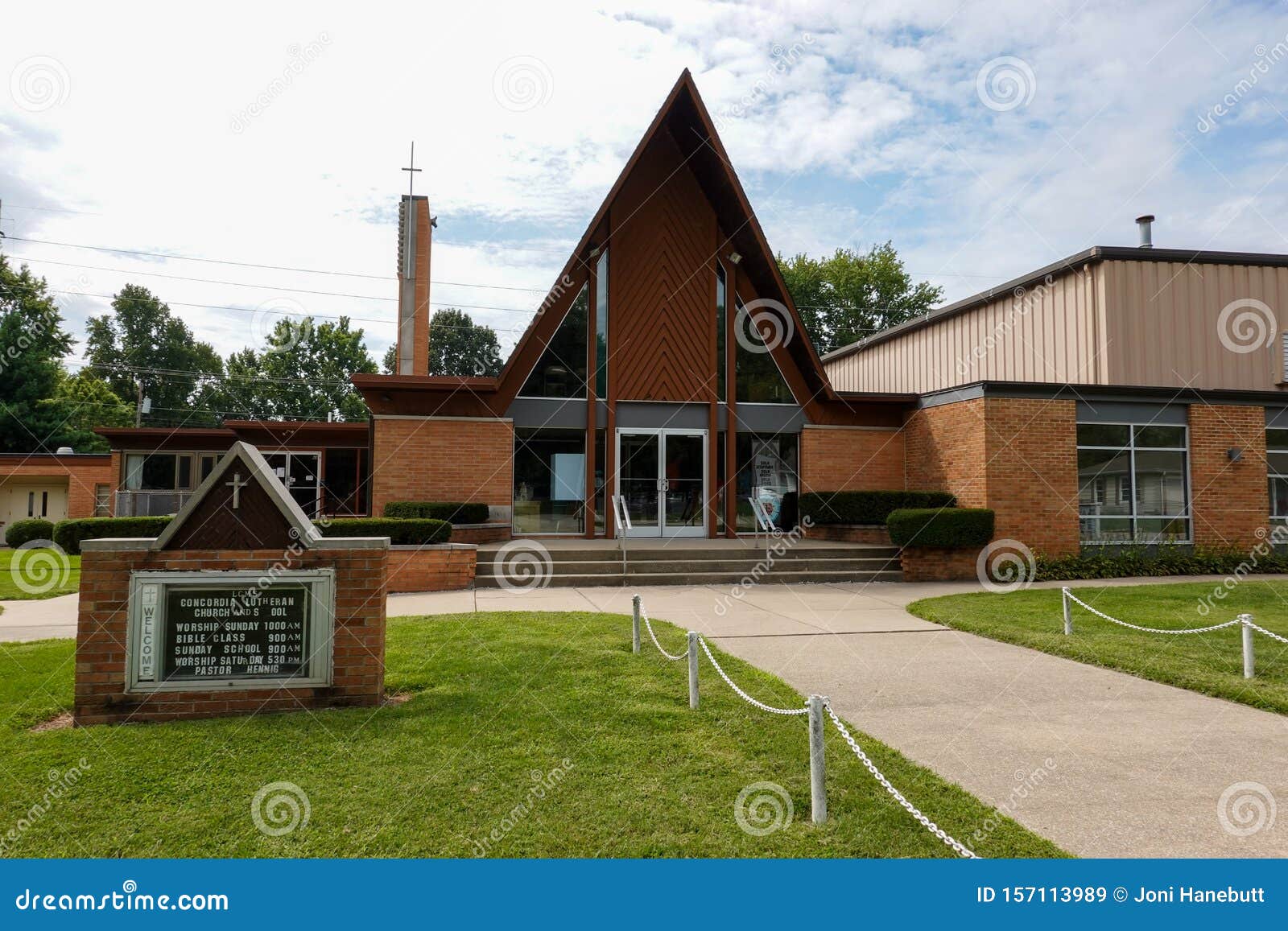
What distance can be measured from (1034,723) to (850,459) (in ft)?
41.3

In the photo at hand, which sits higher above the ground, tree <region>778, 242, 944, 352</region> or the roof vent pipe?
tree <region>778, 242, 944, 352</region>

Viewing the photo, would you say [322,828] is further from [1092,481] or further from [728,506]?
[1092,481]

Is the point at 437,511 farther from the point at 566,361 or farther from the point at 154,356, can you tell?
the point at 154,356

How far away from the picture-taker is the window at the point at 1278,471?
16203 mm

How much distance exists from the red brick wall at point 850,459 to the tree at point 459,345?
137 ft

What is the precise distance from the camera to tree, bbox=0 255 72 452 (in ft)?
118

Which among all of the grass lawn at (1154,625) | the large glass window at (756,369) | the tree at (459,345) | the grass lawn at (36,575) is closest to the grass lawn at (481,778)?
the grass lawn at (1154,625)

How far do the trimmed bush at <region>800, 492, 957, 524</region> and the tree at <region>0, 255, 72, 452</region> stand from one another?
36776 mm

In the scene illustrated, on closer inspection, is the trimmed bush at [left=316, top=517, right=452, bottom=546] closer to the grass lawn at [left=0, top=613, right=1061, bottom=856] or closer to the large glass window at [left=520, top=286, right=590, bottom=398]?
the large glass window at [left=520, top=286, right=590, bottom=398]

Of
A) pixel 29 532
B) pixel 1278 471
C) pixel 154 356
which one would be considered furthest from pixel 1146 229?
pixel 154 356

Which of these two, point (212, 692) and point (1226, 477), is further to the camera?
point (1226, 477)

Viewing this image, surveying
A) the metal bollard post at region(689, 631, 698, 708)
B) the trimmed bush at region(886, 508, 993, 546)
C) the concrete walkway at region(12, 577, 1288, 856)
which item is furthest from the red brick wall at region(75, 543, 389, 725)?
the trimmed bush at region(886, 508, 993, 546)

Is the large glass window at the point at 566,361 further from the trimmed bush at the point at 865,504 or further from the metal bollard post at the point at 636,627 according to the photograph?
the metal bollard post at the point at 636,627

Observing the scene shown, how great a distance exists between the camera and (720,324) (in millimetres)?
17719
